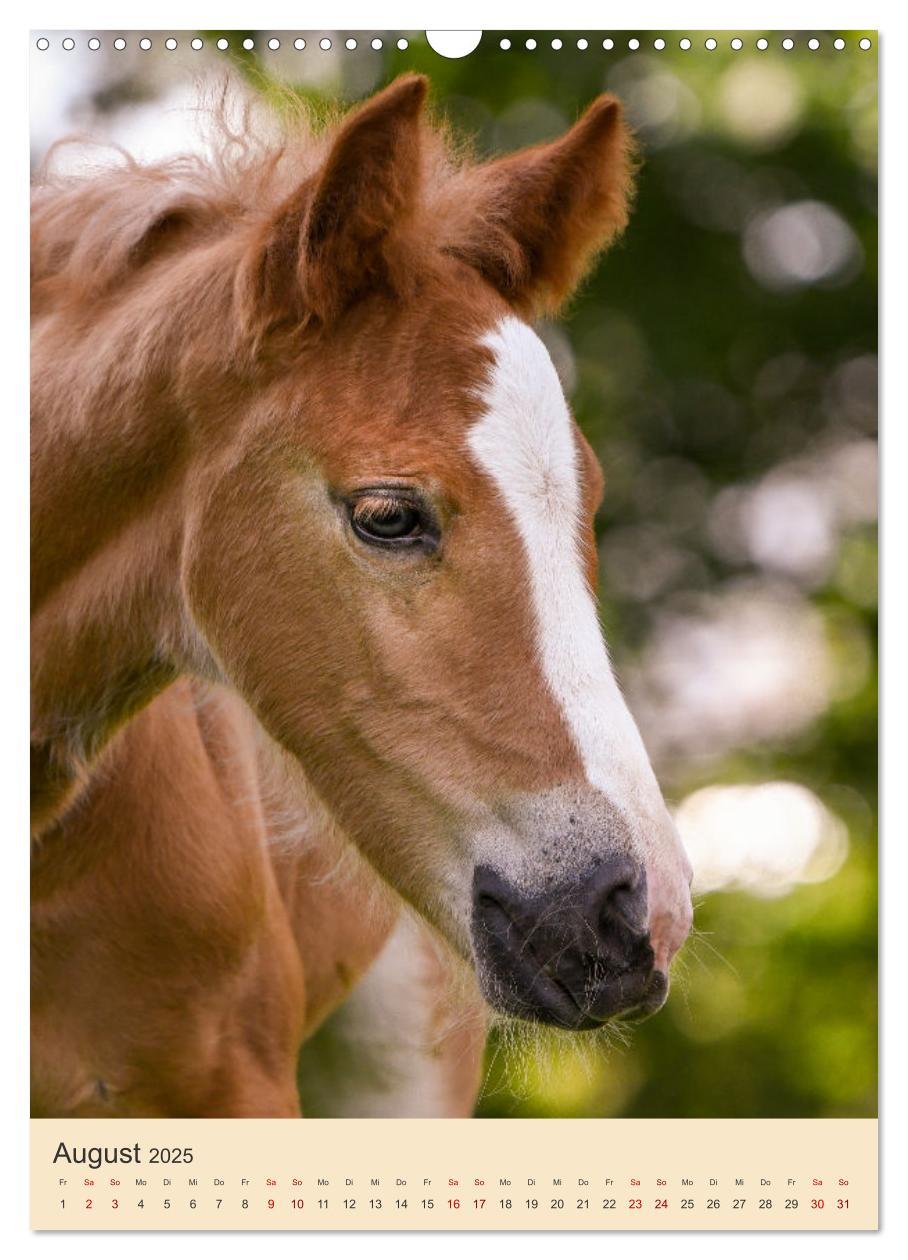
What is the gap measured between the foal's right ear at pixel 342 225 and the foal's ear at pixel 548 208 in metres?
0.18

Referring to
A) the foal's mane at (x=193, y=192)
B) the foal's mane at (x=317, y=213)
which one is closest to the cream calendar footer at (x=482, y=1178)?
the foal's mane at (x=317, y=213)

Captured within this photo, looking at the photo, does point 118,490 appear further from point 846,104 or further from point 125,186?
point 846,104

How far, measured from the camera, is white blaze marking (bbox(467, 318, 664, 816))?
6.67ft

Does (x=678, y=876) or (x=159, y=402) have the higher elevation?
(x=159, y=402)

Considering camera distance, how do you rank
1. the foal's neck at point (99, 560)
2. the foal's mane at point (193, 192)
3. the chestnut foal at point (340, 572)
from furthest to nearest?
the foal's mane at point (193, 192), the foal's neck at point (99, 560), the chestnut foal at point (340, 572)

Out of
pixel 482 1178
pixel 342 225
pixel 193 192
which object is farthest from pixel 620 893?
pixel 193 192

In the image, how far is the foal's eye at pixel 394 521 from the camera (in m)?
2.14

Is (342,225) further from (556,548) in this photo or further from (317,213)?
(556,548)

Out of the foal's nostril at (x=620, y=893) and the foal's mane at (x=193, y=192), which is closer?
the foal's nostril at (x=620, y=893)

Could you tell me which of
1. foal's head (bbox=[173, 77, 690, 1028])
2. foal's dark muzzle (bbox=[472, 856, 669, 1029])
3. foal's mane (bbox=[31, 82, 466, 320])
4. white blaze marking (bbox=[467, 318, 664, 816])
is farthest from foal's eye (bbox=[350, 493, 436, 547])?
foal's mane (bbox=[31, 82, 466, 320])

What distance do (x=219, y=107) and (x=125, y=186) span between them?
8.7 inches

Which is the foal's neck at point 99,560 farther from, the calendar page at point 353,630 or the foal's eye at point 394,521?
the foal's eye at point 394,521

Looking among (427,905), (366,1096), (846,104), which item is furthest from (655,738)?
(427,905)

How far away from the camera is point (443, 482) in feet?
6.95
